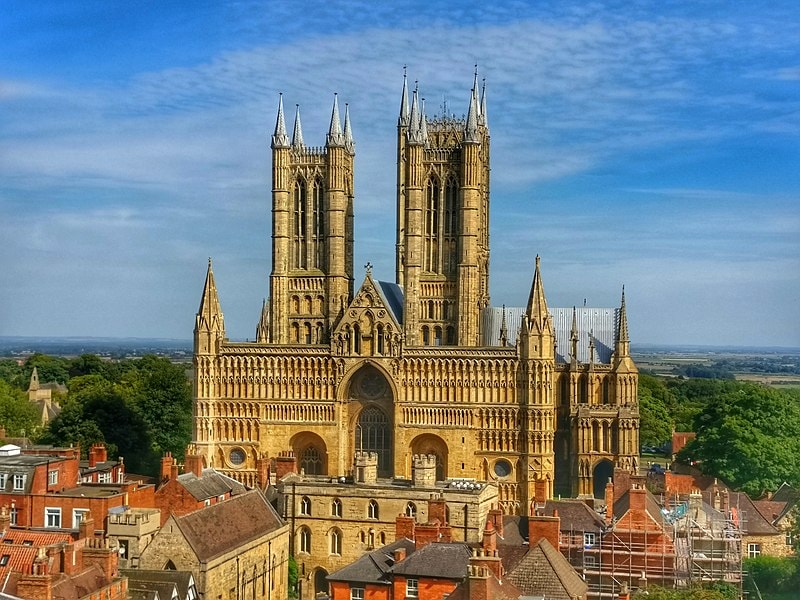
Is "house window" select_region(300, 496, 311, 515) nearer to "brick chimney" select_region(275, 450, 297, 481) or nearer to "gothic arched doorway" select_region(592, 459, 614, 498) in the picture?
"brick chimney" select_region(275, 450, 297, 481)

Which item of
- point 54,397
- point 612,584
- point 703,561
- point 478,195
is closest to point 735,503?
point 703,561

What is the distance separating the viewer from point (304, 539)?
56.8 m

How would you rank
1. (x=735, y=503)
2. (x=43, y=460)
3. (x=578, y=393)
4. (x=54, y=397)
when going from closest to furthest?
(x=43, y=460) → (x=735, y=503) → (x=578, y=393) → (x=54, y=397)

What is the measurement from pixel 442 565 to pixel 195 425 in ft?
140

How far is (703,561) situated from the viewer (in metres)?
44.4

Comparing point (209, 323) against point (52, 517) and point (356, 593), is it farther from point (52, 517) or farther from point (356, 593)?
point (356, 593)

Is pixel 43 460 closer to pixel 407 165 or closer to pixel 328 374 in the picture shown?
pixel 328 374

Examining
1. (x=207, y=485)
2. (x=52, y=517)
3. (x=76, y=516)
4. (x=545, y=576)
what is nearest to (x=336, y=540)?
(x=207, y=485)

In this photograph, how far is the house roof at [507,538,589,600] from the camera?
3659 cm

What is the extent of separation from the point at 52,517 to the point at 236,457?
30.5 metres

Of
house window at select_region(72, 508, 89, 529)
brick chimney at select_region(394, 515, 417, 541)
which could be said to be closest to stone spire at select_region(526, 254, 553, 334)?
brick chimney at select_region(394, 515, 417, 541)

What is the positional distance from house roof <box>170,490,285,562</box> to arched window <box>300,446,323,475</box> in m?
24.9

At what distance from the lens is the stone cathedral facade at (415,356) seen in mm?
74562

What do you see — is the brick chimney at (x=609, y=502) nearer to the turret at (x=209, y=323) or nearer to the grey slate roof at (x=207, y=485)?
the grey slate roof at (x=207, y=485)
